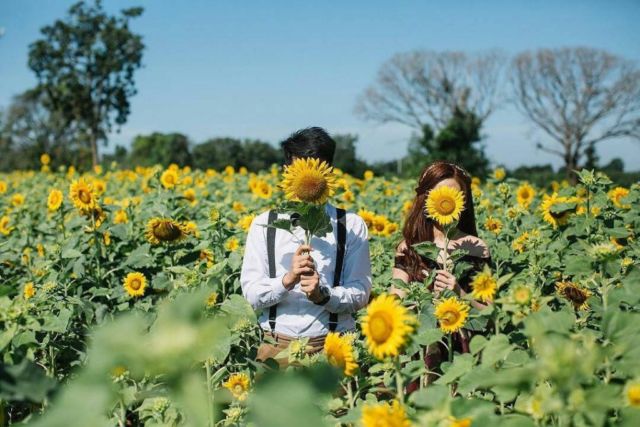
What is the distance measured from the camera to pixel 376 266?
336 centimetres

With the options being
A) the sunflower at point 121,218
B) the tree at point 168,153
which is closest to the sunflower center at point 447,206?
the sunflower at point 121,218

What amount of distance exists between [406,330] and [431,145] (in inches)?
813

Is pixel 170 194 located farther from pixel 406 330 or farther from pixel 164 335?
pixel 164 335

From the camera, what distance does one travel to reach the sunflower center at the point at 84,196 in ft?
11.0

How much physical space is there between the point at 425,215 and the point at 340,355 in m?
1.33

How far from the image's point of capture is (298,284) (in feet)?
7.48

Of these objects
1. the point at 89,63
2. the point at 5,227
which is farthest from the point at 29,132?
the point at 5,227

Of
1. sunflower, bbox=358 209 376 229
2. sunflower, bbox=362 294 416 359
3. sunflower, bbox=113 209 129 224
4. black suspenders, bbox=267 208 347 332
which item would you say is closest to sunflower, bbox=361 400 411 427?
sunflower, bbox=362 294 416 359

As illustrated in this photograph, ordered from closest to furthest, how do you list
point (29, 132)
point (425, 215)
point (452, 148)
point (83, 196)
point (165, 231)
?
point (425, 215) → point (165, 231) → point (83, 196) → point (452, 148) → point (29, 132)

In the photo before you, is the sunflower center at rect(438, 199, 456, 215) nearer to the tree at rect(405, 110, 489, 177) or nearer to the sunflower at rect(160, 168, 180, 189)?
the sunflower at rect(160, 168, 180, 189)

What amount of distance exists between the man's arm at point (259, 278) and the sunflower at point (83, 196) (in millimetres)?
1358

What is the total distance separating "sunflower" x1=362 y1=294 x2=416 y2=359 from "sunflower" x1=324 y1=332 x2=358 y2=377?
195mm

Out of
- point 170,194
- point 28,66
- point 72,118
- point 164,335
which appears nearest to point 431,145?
point 72,118

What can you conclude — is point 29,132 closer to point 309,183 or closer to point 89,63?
point 89,63
